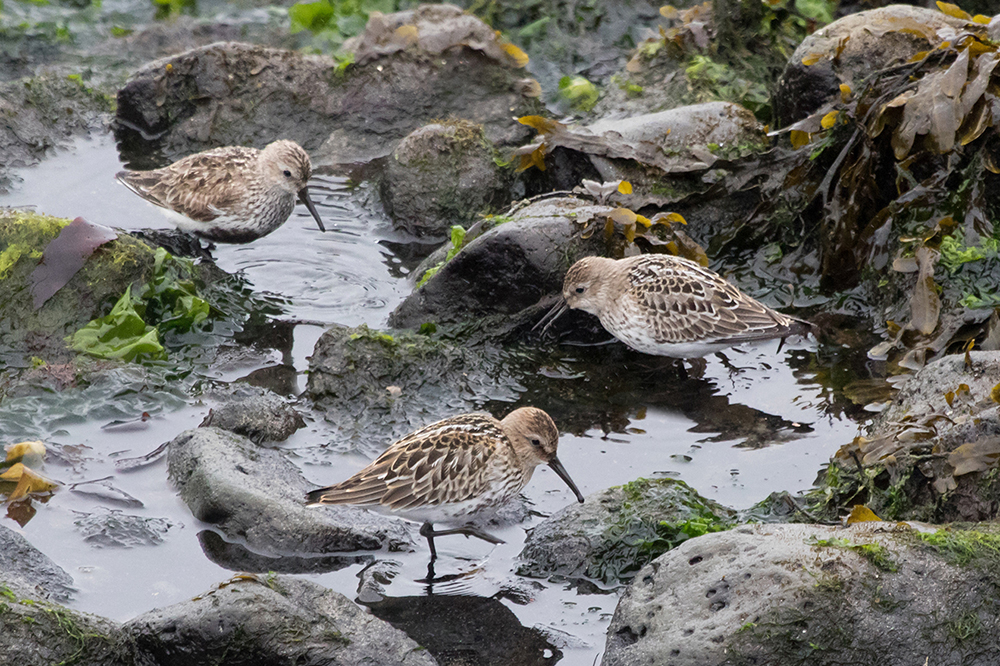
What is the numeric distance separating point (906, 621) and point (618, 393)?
334cm

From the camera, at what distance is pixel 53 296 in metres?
8.42

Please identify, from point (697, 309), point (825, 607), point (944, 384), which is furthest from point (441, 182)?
point (825, 607)

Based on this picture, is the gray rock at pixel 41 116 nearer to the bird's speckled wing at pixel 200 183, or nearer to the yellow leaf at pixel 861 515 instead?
the bird's speckled wing at pixel 200 183

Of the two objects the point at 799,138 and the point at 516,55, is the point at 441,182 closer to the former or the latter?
the point at 516,55

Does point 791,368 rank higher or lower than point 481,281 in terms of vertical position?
lower

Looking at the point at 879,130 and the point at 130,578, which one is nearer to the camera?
the point at 130,578

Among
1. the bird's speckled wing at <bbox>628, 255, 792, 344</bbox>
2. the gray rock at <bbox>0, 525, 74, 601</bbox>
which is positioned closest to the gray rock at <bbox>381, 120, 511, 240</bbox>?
the bird's speckled wing at <bbox>628, 255, 792, 344</bbox>

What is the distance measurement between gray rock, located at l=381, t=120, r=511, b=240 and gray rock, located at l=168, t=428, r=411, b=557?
3.92m

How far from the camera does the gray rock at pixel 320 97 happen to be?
12.0 meters

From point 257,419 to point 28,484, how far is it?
4.63 ft

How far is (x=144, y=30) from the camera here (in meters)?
14.1

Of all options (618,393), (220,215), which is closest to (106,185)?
(220,215)

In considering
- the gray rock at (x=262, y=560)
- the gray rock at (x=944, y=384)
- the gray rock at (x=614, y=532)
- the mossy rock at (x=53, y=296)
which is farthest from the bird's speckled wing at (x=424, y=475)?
the mossy rock at (x=53, y=296)

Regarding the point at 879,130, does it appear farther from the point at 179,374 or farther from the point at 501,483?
the point at 179,374
